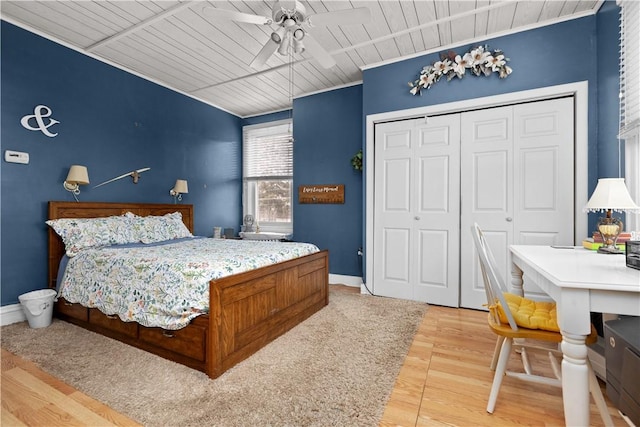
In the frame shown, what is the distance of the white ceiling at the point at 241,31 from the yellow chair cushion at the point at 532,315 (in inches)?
95.0

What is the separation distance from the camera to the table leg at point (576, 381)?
1153mm

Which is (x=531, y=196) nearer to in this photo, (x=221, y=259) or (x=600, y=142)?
(x=600, y=142)

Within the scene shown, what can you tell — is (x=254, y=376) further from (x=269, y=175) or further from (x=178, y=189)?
(x=269, y=175)

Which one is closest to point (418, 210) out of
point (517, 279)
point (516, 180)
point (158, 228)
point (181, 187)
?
point (516, 180)

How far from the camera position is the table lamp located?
5.49 feet

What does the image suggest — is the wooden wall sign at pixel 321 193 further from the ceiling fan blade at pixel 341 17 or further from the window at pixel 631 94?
the window at pixel 631 94

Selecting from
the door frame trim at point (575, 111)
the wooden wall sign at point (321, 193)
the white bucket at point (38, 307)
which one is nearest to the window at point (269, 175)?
the wooden wall sign at point (321, 193)

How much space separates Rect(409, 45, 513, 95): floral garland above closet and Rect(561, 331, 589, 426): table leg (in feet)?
8.56

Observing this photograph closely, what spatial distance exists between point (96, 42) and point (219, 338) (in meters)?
3.30

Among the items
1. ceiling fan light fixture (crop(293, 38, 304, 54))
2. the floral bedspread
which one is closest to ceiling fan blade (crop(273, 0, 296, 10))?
ceiling fan light fixture (crop(293, 38, 304, 54))

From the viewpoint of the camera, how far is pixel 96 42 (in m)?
3.06

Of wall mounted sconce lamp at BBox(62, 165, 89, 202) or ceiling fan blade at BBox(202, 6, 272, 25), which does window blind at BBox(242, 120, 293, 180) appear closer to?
wall mounted sconce lamp at BBox(62, 165, 89, 202)

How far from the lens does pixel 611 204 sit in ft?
5.52

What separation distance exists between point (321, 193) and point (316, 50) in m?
2.18
